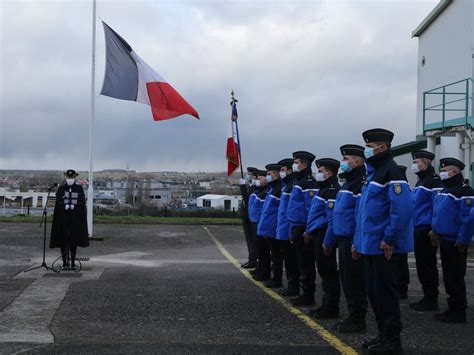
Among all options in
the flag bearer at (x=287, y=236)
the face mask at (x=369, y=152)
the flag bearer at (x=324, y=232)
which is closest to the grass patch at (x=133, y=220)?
the flag bearer at (x=287, y=236)

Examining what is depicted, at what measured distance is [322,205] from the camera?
7.82 m

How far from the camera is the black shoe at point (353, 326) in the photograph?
673 centimetres

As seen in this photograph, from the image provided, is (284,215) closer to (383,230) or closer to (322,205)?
(322,205)

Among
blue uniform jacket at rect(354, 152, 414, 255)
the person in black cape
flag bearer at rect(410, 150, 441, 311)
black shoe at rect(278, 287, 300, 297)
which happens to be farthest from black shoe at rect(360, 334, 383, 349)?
the person in black cape

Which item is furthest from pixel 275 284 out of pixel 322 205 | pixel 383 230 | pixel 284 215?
pixel 383 230

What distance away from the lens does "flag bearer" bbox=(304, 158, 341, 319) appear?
7547 mm

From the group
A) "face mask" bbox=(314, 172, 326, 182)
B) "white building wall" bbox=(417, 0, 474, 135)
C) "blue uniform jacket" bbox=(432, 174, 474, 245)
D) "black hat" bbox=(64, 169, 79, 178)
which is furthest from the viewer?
"white building wall" bbox=(417, 0, 474, 135)

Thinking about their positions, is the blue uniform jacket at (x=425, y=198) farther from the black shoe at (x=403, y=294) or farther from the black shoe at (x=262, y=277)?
the black shoe at (x=262, y=277)

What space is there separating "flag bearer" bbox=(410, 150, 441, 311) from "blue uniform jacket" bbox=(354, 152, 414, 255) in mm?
2545

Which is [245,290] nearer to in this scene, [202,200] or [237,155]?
[237,155]

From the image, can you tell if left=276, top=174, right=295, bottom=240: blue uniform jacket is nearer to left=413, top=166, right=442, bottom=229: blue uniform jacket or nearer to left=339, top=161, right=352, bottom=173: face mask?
left=413, top=166, right=442, bottom=229: blue uniform jacket

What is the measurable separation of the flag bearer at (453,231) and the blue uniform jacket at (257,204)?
144 inches

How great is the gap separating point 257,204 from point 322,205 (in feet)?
10.8

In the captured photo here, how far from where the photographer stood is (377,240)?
5914mm
